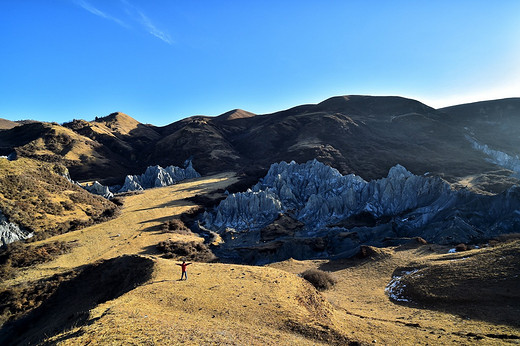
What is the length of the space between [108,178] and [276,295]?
291 feet

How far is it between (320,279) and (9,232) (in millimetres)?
35741

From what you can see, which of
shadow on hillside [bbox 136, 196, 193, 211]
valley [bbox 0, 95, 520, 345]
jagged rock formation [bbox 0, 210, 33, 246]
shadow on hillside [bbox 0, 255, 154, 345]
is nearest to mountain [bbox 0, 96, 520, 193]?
valley [bbox 0, 95, 520, 345]

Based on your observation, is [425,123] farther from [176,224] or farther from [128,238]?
[128,238]

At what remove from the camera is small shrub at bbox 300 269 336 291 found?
921 inches

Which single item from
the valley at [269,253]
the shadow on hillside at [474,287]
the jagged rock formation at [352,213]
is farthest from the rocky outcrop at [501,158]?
the shadow on hillside at [474,287]

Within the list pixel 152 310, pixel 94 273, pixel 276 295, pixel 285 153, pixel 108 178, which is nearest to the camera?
pixel 152 310

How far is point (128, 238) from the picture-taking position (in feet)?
123

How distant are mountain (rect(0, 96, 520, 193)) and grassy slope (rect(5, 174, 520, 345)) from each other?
172 feet

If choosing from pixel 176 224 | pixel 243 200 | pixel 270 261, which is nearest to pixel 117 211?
pixel 176 224

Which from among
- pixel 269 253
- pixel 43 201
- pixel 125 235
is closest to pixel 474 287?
pixel 269 253

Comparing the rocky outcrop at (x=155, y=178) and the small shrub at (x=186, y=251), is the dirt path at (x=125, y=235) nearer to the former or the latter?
the small shrub at (x=186, y=251)

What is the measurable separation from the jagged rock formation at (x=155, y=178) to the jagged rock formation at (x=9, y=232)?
4181 cm

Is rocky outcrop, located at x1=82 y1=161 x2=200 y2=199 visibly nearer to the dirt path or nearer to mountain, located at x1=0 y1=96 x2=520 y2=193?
mountain, located at x1=0 y1=96 x2=520 y2=193

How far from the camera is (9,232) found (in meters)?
31.6
